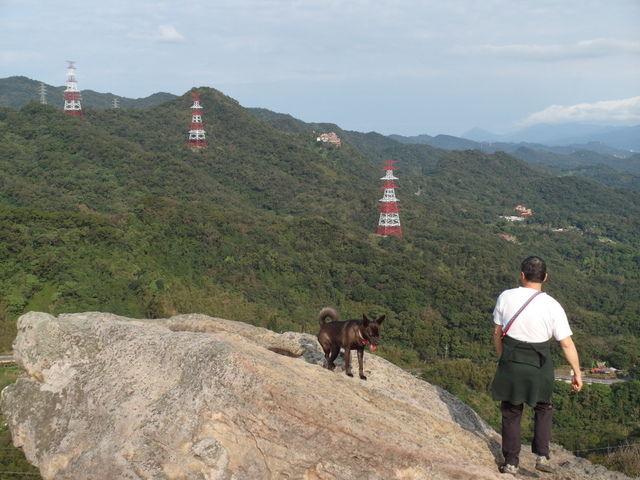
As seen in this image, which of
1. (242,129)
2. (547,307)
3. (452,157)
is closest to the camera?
(547,307)

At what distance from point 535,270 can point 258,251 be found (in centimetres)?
4766

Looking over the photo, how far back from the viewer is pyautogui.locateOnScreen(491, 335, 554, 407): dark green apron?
6375 millimetres

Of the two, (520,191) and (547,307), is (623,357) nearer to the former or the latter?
(547,307)

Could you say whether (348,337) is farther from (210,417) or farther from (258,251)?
(258,251)

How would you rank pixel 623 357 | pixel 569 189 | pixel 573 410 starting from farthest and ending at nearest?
1. pixel 569 189
2. pixel 623 357
3. pixel 573 410

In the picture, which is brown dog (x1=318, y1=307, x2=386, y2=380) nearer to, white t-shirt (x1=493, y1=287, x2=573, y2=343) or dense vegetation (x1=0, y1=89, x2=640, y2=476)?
white t-shirt (x1=493, y1=287, x2=573, y2=343)

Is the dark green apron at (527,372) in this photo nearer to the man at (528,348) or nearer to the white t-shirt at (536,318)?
the man at (528,348)

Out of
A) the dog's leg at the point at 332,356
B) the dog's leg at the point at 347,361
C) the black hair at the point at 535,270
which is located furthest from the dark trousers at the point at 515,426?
the dog's leg at the point at 332,356

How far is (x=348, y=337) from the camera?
8789 millimetres

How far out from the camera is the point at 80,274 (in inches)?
1459

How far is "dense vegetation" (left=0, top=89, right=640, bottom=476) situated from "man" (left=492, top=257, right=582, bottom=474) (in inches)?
589

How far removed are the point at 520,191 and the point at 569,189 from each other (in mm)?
14446

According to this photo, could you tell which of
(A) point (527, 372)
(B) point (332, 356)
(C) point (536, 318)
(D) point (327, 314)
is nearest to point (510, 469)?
(A) point (527, 372)

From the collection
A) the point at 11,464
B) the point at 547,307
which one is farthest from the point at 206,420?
the point at 11,464
